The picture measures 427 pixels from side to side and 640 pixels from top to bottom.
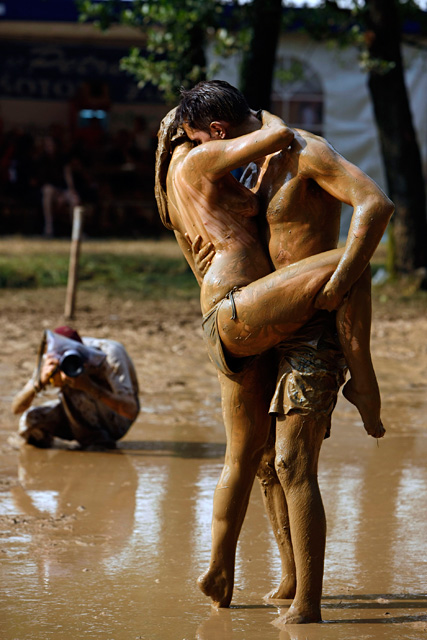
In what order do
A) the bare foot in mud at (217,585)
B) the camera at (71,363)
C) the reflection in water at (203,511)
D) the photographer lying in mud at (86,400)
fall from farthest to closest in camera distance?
the photographer lying in mud at (86,400) → the camera at (71,363) → the reflection in water at (203,511) → the bare foot in mud at (217,585)

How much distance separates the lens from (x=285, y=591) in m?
3.59

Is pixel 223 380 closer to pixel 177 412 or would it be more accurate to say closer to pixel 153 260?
pixel 177 412

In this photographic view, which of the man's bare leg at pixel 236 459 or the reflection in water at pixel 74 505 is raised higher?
the man's bare leg at pixel 236 459

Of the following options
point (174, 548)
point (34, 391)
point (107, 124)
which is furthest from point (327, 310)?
Result: point (107, 124)

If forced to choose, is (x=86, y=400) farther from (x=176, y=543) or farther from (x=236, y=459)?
(x=236, y=459)

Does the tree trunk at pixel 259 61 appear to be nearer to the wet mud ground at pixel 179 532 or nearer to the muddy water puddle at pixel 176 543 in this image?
the wet mud ground at pixel 179 532

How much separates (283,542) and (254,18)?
10.6m

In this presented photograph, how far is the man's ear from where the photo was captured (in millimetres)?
3504

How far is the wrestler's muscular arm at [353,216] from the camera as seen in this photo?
3264mm

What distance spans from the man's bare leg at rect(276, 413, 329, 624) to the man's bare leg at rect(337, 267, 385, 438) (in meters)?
0.16

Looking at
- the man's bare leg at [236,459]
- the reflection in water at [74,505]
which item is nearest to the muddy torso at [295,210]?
the man's bare leg at [236,459]

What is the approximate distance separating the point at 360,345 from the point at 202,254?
69 cm

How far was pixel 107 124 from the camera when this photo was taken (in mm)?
21250

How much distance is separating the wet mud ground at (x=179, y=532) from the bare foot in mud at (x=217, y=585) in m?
0.05
